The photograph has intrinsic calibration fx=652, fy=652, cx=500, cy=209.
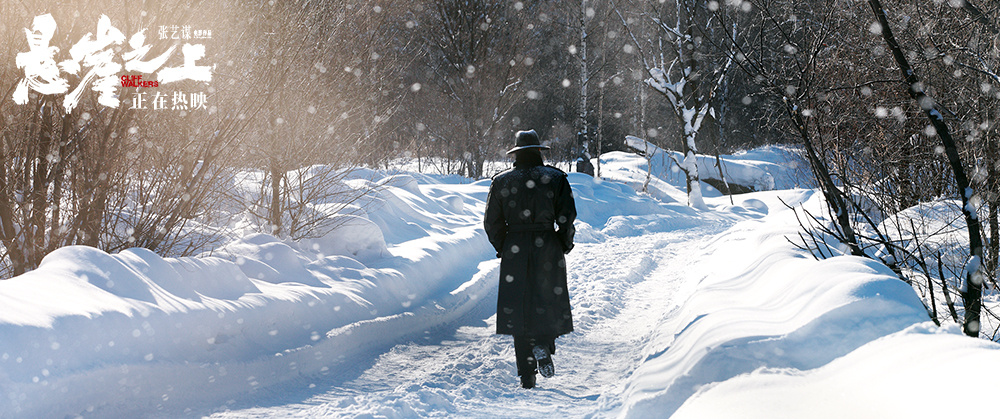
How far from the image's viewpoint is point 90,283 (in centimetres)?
424

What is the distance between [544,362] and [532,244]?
0.83m

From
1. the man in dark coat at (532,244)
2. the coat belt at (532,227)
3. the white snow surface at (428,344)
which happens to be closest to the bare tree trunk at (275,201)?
the white snow surface at (428,344)

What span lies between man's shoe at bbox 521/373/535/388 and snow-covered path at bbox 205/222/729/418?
0.20ft

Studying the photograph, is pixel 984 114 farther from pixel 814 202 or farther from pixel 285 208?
pixel 814 202

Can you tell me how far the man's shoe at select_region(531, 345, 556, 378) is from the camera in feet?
→ 14.6

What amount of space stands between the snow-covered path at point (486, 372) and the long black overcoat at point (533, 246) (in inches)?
15.4

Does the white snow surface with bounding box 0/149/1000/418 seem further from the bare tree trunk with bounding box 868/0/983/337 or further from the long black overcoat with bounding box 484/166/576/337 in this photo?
the bare tree trunk with bounding box 868/0/983/337

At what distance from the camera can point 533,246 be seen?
15.5 ft

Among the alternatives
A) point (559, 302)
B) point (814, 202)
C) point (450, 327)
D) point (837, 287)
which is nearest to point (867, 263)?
point (837, 287)

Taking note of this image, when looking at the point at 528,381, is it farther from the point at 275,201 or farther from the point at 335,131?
the point at 335,131

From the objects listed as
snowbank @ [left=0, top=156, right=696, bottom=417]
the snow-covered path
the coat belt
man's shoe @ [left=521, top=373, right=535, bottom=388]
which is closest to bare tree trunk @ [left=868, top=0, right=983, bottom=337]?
the snow-covered path

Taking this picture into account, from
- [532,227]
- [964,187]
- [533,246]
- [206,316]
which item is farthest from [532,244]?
[964,187]

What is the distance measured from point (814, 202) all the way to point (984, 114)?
26.7 ft

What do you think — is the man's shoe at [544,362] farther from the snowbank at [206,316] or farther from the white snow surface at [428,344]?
the snowbank at [206,316]
